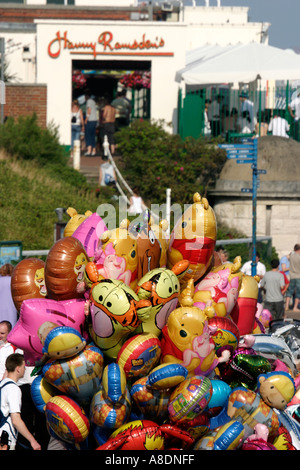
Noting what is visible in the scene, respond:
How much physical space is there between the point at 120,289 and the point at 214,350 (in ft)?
3.20

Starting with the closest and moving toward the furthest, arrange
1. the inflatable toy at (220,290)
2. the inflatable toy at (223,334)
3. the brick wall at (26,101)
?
1. the inflatable toy at (223,334)
2. the inflatable toy at (220,290)
3. the brick wall at (26,101)

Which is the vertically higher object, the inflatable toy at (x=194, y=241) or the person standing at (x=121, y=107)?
the person standing at (x=121, y=107)

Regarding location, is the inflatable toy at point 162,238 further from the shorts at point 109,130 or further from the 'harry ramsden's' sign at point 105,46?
the 'harry ramsden's' sign at point 105,46

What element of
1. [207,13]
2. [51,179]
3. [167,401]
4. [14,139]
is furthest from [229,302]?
[207,13]

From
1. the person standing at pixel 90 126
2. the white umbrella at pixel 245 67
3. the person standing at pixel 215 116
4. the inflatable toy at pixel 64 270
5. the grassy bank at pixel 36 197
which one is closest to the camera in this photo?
the inflatable toy at pixel 64 270

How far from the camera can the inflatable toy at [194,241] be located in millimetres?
7930

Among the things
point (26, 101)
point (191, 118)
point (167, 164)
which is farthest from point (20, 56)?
point (167, 164)

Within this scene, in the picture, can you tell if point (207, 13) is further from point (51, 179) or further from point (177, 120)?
point (51, 179)

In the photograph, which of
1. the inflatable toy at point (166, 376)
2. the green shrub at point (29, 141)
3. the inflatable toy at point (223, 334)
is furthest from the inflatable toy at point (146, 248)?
the green shrub at point (29, 141)

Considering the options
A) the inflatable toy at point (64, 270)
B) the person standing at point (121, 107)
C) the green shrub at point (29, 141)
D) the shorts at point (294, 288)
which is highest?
the person standing at point (121, 107)

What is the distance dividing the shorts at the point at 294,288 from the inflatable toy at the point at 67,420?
861 centimetres

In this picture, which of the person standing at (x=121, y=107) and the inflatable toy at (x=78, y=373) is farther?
the person standing at (x=121, y=107)

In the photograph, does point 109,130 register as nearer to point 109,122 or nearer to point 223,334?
point 109,122

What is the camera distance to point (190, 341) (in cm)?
696
